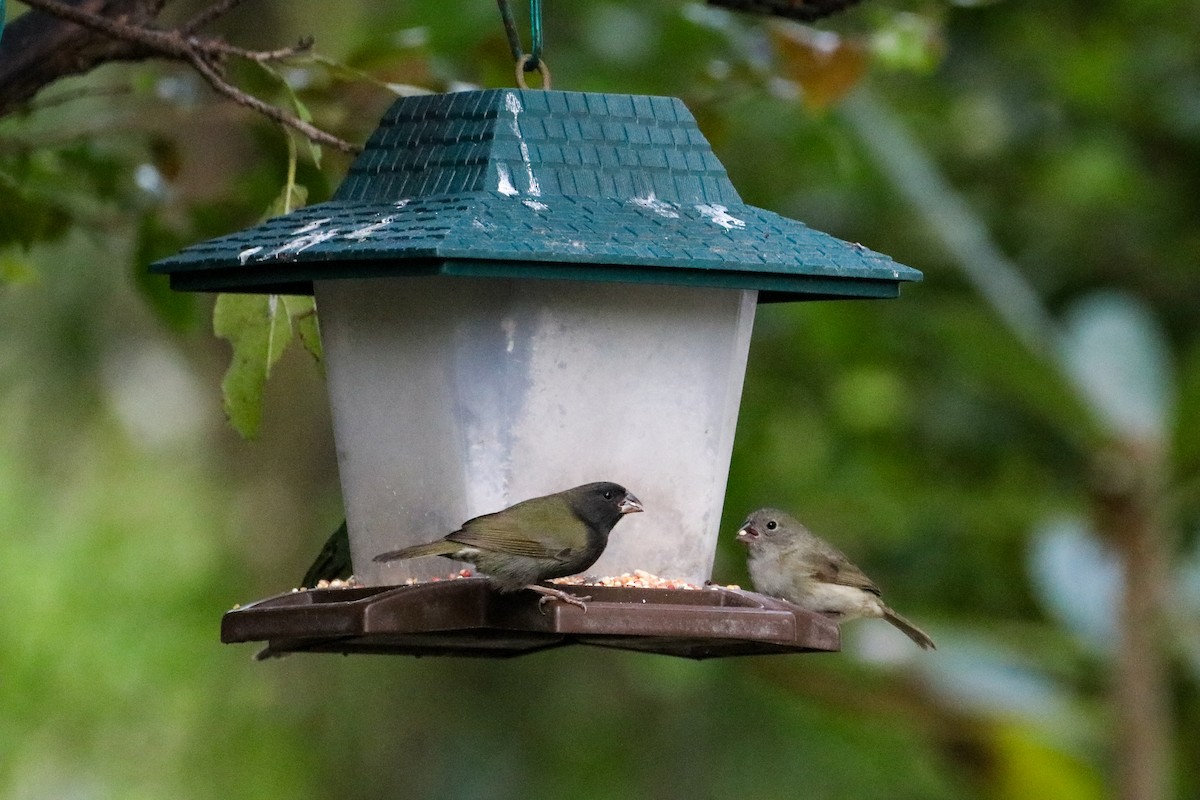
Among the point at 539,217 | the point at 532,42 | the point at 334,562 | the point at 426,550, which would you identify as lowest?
the point at 334,562

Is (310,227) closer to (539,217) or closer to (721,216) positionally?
(539,217)

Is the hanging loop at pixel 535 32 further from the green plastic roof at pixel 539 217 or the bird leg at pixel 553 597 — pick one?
the bird leg at pixel 553 597

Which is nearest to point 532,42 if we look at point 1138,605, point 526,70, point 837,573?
point 526,70

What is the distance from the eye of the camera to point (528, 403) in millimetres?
3764

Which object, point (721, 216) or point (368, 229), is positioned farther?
point (721, 216)

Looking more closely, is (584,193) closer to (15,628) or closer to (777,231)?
(777,231)

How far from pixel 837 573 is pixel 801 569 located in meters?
0.14

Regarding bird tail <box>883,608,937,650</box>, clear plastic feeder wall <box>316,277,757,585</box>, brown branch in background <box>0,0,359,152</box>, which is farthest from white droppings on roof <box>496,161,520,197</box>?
bird tail <box>883,608,937,650</box>

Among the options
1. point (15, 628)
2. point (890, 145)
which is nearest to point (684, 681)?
point (890, 145)

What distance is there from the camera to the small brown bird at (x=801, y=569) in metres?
5.36

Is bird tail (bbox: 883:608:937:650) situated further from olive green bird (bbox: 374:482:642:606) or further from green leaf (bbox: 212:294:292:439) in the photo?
green leaf (bbox: 212:294:292:439)

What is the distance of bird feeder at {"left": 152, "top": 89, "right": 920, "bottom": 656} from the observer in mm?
3486

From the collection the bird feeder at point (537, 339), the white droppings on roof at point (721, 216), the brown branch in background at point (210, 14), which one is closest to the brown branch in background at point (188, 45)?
the brown branch in background at point (210, 14)

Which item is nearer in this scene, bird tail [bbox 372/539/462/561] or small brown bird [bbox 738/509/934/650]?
bird tail [bbox 372/539/462/561]
